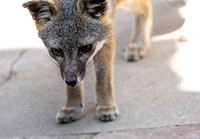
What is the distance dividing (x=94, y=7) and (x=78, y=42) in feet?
0.96

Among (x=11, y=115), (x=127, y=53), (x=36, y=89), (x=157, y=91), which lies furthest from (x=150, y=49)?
(x=11, y=115)

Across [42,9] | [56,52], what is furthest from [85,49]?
[42,9]

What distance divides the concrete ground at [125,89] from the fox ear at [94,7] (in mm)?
594

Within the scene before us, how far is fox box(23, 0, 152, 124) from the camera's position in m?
3.14

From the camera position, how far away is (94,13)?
127 inches

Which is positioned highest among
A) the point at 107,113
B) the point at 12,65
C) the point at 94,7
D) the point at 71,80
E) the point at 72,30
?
the point at 94,7

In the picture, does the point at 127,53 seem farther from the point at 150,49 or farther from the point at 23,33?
the point at 23,33

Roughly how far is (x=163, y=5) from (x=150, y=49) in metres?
1.19

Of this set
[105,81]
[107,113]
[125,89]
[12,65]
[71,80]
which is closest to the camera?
[71,80]

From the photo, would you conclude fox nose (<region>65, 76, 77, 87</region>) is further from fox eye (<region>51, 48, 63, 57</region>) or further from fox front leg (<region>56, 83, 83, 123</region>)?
fox front leg (<region>56, 83, 83, 123</region>)

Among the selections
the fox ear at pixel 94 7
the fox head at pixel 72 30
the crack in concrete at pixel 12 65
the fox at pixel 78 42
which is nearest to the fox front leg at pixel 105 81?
the fox at pixel 78 42

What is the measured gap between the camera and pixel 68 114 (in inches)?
139

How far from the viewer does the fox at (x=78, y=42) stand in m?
3.14

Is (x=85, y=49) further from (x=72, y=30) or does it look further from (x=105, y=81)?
(x=105, y=81)
